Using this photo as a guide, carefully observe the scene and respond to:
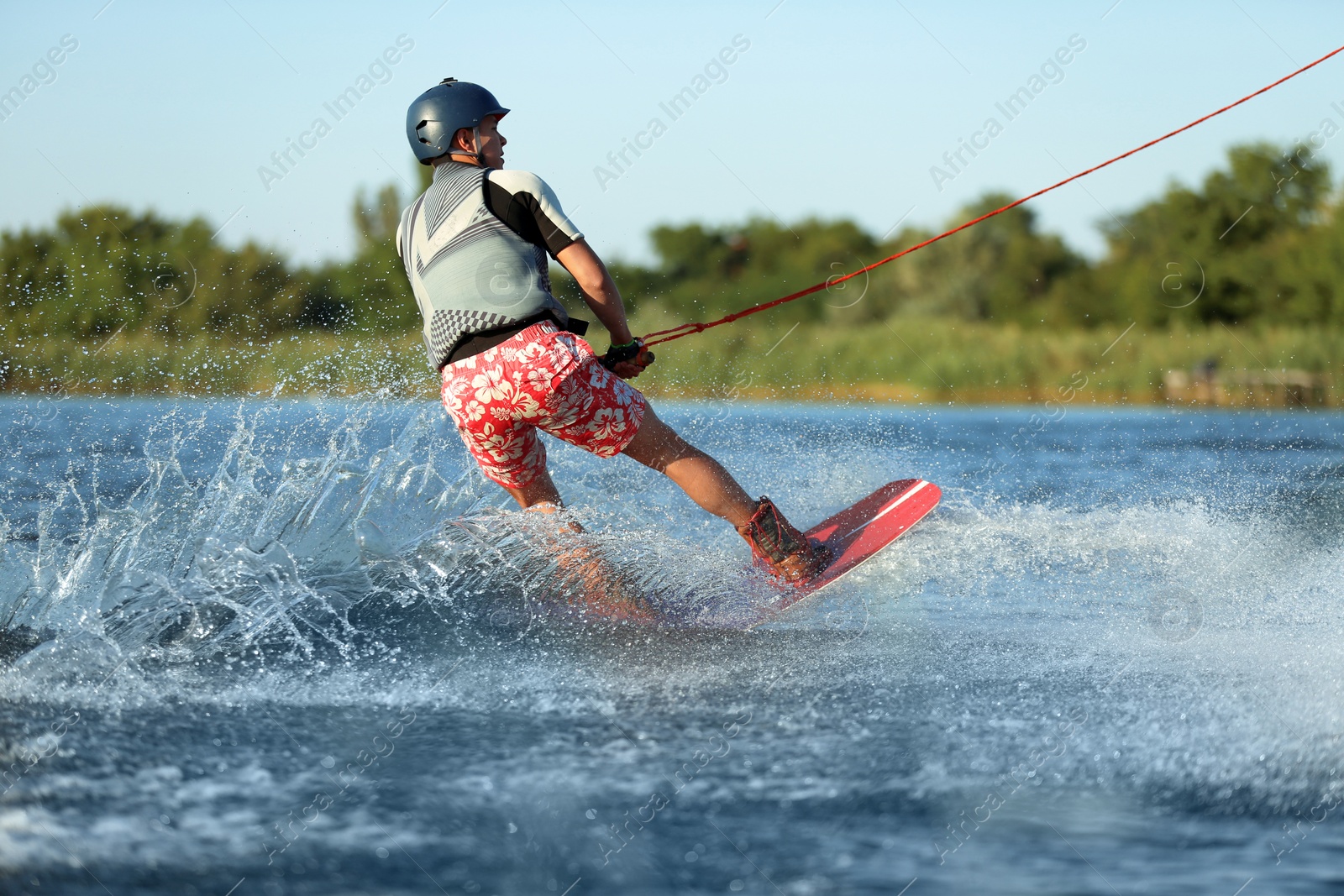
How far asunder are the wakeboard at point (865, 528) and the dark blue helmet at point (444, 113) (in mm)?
1737

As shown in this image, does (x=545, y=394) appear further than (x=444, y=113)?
No

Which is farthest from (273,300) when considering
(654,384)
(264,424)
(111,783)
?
(111,783)

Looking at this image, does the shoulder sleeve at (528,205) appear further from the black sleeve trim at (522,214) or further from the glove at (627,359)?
the glove at (627,359)

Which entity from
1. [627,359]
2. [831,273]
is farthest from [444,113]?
Answer: [831,273]

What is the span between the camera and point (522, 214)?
322 cm

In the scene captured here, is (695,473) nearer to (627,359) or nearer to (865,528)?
(627,359)

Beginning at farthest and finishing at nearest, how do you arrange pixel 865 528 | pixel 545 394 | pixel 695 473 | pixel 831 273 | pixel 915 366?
pixel 915 366 < pixel 831 273 < pixel 865 528 < pixel 695 473 < pixel 545 394

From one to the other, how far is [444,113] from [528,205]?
43cm

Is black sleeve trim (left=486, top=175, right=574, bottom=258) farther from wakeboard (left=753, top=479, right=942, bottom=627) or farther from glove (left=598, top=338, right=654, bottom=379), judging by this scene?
wakeboard (left=753, top=479, right=942, bottom=627)

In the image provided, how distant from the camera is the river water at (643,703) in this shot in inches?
68.6

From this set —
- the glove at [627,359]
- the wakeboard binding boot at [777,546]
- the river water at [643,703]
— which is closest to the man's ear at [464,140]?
the glove at [627,359]

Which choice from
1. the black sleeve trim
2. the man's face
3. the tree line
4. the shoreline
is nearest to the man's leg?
the black sleeve trim

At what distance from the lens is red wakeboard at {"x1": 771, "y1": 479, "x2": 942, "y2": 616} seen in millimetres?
3486

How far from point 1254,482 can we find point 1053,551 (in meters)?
3.55
